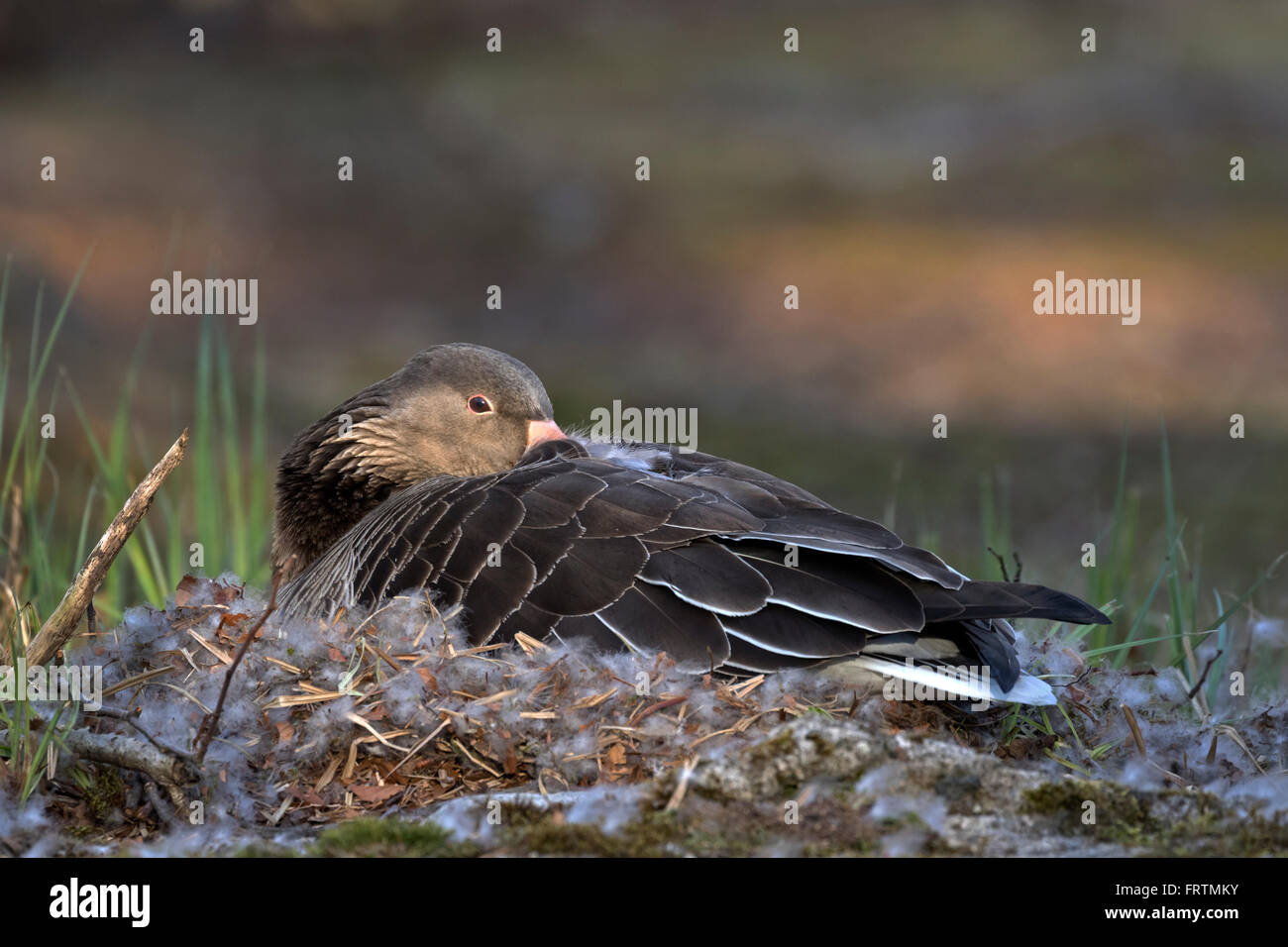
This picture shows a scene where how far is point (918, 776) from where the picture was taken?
10.9 ft

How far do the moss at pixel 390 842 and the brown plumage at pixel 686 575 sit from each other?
1151mm

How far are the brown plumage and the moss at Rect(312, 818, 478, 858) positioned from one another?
3.78 feet

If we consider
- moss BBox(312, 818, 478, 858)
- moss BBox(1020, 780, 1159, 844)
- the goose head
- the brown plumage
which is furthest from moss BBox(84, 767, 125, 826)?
moss BBox(1020, 780, 1159, 844)

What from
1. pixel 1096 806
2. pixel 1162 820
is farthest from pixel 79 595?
pixel 1162 820

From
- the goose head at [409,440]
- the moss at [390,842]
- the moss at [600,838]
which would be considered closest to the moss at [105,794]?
the moss at [390,842]

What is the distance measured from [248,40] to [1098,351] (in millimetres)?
11527

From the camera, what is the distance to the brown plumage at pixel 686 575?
13.8 feet

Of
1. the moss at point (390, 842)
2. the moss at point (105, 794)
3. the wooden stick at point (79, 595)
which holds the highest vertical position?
the wooden stick at point (79, 595)

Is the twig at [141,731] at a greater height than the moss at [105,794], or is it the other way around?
the twig at [141,731]

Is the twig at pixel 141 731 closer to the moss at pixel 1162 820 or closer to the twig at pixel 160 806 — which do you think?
the twig at pixel 160 806

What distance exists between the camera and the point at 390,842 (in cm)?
321

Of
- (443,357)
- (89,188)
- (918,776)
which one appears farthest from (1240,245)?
(918,776)

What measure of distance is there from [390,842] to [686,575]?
1470mm

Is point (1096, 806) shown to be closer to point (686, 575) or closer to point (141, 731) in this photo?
point (686, 575)
